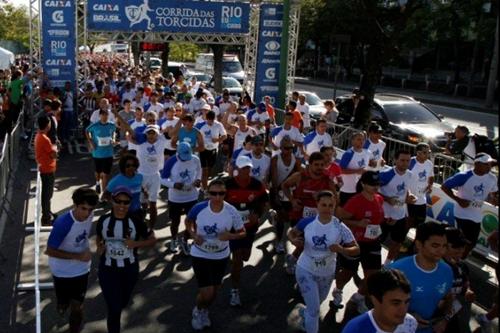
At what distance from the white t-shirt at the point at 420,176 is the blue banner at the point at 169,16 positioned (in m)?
11.9

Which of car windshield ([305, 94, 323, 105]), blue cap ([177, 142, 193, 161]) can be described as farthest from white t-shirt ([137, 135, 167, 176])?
car windshield ([305, 94, 323, 105])

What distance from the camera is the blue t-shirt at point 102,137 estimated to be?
10.6 metres

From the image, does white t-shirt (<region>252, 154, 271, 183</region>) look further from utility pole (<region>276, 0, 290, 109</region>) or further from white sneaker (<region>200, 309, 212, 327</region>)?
utility pole (<region>276, 0, 290, 109</region>)

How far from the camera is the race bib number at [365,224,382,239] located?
20.8 feet

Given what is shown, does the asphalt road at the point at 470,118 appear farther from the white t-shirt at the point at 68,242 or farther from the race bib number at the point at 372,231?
the white t-shirt at the point at 68,242

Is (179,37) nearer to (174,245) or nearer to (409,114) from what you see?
(409,114)

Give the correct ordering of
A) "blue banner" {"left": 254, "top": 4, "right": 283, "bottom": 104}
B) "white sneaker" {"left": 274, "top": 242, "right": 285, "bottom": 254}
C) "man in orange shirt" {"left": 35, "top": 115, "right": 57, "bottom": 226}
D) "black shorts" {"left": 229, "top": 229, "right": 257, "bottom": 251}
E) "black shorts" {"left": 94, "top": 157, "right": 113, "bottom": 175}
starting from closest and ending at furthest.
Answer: "black shorts" {"left": 229, "top": 229, "right": 257, "bottom": 251} → "white sneaker" {"left": 274, "top": 242, "right": 285, "bottom": 254} → "man in orange shirt" {"left": 35, "top": 115, "right": 57, "bottom": 226} → "black shorts" {"left": 94, "top": 157, "right": 113, "bottom": 175} → "blue banner" {"left": 254, "top": 4, "right": 283, "bottom": 104}

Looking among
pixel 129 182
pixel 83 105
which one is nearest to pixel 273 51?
pixel 83 105

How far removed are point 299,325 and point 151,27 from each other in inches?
551

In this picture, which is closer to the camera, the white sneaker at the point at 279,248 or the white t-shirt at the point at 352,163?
the white sneaker at the point at 279,248

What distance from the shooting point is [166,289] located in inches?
287

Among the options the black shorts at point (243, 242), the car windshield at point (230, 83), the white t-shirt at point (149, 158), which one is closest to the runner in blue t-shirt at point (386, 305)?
the black shorts at point (243, 242)

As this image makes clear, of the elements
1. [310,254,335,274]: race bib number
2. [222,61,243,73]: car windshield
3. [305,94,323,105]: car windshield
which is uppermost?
[222,61,243,73]: car windshield

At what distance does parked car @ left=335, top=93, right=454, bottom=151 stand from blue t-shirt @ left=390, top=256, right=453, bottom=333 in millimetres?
9857
